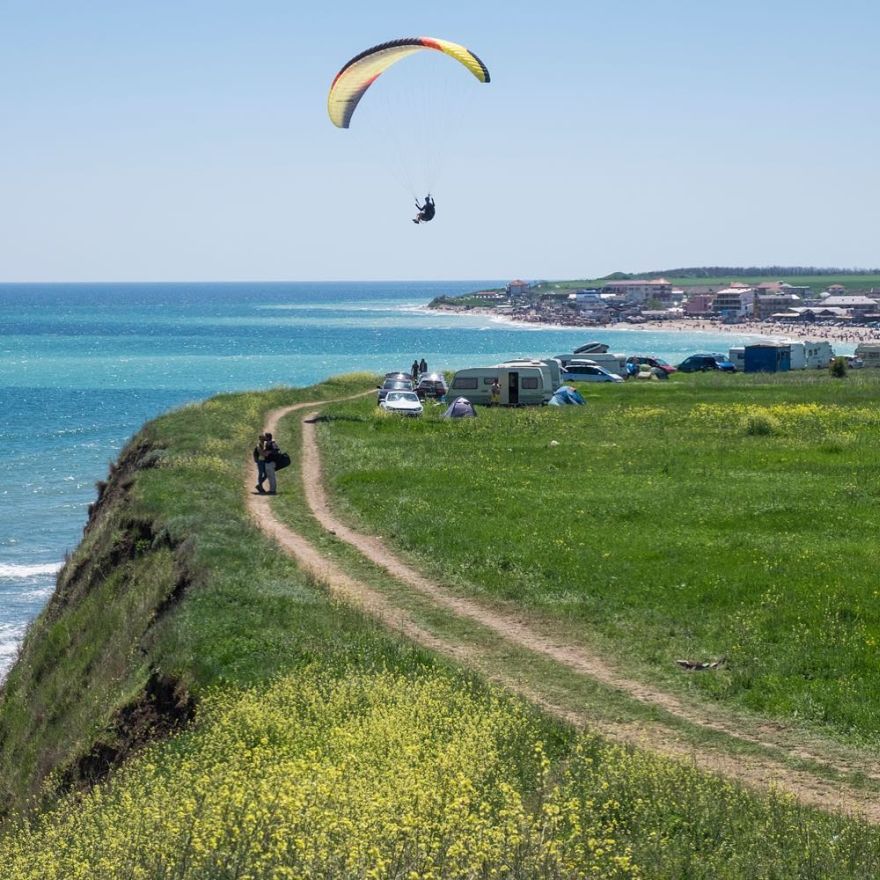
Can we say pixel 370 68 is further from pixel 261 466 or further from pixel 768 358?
pixel 768 358

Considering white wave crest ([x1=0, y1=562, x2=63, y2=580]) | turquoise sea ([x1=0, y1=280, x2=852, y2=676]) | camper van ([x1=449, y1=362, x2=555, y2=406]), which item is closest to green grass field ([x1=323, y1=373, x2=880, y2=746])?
camper van ([x1=449, y1=362, x2=555, y2=406])

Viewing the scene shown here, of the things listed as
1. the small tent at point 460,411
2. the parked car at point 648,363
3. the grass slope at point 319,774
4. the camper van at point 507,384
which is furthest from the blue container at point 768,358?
the grass slope at point 319,774

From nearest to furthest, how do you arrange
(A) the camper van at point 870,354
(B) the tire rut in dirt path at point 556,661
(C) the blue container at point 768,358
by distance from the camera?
(B) the tire rut in dirt path at point 556,661 < (C) the blue container at point 768,358 < (A) the camper van at point 870,354

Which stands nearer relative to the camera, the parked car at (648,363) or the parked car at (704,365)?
the parked car at (648,363)

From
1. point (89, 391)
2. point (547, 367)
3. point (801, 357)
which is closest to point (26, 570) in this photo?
point (547, 367)

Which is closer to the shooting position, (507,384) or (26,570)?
(26,570)

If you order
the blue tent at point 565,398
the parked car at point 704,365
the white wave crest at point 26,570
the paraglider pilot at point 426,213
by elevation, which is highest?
the paraglider pilot at point 426,213

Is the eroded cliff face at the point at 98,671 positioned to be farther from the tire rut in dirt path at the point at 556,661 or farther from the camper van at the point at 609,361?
the camper van at the point at 609,361

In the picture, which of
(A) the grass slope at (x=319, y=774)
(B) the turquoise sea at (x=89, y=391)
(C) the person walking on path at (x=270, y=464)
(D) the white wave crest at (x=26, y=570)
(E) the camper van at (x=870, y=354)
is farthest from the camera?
(E) the camper van at (x=870, y=354)
